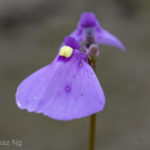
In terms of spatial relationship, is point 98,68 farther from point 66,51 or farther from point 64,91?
point 64,91

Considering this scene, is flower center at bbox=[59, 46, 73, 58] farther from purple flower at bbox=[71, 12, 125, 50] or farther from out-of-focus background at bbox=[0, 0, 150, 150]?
out-of-focus background at bbox=[0, 0, 150, 150]

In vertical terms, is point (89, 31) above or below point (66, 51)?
above

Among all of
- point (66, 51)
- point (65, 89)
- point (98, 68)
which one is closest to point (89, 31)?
point (66, 51)

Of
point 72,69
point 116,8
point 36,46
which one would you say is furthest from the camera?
point 116,8

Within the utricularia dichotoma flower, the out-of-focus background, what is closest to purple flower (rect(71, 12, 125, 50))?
the utricularia dichotoma flower

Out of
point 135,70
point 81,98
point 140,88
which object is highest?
point 135,70

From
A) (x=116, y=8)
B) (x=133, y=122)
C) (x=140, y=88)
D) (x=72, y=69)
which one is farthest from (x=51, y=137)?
(x=116, y=8)

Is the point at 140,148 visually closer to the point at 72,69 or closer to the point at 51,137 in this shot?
the point at 51,137
